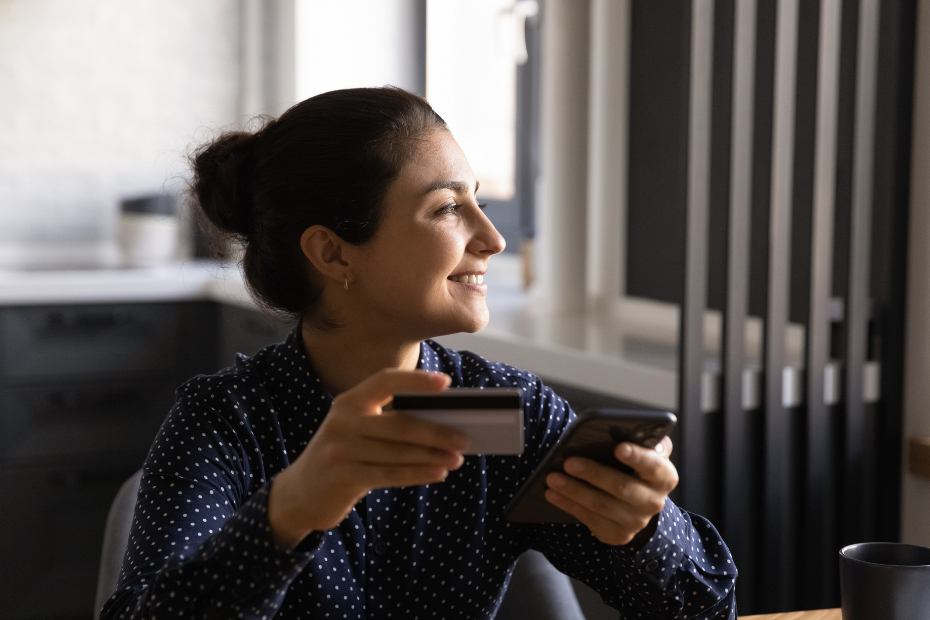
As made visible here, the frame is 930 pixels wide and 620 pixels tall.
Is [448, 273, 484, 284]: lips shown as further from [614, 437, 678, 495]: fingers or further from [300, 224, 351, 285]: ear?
[614, 437, 678, 495]: fingers

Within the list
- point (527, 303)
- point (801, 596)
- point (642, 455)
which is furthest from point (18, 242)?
point (642, 455)

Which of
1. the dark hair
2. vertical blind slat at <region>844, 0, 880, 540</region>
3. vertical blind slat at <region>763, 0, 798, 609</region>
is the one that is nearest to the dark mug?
the dark hair

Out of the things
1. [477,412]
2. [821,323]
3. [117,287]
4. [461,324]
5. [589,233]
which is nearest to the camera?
[477,412]

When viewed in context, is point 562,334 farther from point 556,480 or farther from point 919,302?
point 556,480

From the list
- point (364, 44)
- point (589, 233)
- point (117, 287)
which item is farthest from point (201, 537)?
point (364, 44)

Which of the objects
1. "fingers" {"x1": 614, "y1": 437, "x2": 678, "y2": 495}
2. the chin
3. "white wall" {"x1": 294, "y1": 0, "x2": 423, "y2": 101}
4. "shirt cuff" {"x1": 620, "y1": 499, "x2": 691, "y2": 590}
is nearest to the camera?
"fingers" {"x1": 614, "y1": 437, "x2": 678, "y2": 495}

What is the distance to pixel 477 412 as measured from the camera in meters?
0.61

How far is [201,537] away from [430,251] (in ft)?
1.17

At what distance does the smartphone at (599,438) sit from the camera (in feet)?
2.15

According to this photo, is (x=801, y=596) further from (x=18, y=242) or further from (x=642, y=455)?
(x=18, y=242)

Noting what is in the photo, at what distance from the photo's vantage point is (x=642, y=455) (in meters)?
0.71

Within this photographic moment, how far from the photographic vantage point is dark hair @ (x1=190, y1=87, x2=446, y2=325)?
1020 millimetres

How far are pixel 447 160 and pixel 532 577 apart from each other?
0.48 meters

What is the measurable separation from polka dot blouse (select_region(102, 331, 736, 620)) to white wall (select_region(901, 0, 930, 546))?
29.0 inches
